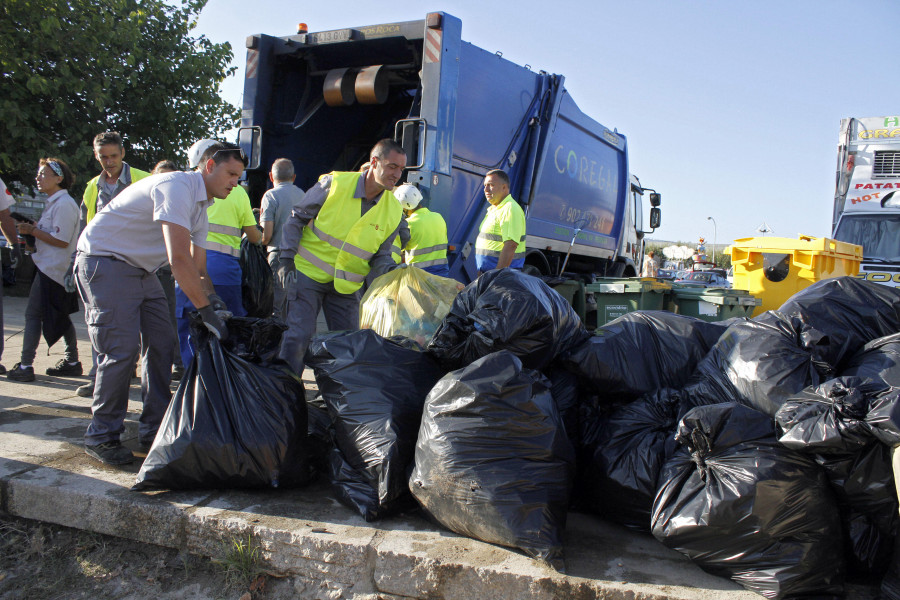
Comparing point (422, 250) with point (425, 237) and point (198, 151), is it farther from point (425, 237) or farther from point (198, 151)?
point (198, 151)

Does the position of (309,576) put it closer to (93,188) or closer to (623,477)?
(623,477)

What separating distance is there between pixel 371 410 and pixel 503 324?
588 millimetres

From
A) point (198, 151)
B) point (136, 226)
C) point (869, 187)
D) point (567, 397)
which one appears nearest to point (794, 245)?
point (567, 397)

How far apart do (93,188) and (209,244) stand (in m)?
0.83

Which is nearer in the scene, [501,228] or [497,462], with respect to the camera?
[497,462]

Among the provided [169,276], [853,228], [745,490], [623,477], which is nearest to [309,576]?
[623,477]

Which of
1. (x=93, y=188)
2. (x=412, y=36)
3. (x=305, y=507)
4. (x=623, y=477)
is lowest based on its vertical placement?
(x=305, y=507)

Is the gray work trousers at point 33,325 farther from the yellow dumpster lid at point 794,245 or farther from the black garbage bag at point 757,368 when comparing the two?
the yellow dumpster lid at point 794,245

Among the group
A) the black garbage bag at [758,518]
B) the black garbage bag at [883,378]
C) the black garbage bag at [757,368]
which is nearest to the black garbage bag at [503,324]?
the black garbage bag at [757,368]

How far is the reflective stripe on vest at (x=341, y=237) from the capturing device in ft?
10.9

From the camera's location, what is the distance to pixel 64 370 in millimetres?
4180

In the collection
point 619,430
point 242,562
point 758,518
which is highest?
point 619,430

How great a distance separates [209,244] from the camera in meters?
3.78

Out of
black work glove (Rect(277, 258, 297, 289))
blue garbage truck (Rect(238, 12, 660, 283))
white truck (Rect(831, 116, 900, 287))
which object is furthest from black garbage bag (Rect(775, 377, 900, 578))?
white truck (Rect(831, 116, 900, 287))
